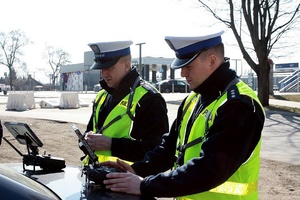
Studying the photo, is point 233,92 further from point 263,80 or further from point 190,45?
point 263,80

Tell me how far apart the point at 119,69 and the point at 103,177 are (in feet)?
4.48

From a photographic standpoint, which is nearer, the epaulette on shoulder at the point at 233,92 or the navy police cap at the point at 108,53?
the epaulette on shoulder at the point at 233,92

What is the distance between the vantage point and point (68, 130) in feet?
42.1

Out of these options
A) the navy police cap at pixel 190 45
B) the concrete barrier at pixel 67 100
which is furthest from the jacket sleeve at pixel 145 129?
the concrete barrier at pixel 67 100

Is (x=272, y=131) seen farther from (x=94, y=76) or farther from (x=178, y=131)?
(x=94, y=76)

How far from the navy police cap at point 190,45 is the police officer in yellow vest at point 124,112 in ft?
3.25

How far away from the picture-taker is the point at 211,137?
2.14 meters

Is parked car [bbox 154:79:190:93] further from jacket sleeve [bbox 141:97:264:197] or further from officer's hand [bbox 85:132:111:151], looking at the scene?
jacket sleeve [bbox 141:97:264:197]

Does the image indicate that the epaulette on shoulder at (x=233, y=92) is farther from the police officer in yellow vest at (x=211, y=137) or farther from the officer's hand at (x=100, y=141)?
the officer's hand at (x=100, y=141)

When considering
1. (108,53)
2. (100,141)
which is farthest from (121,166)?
(108,53)

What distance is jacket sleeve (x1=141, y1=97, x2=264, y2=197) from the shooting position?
210 cm

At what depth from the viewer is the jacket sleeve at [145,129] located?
3305 mm


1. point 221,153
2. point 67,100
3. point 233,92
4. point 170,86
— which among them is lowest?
point 170,86

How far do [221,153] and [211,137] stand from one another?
0.32ft
